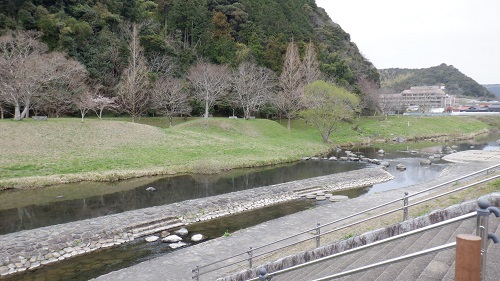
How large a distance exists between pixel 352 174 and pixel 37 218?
67.1ft

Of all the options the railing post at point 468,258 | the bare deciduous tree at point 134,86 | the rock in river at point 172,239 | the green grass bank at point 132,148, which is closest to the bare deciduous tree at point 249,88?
the green grass bank at point 132,148

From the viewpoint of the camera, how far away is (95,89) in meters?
42.6

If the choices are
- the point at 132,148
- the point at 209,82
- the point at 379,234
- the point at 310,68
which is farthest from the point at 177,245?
the point at 310,68

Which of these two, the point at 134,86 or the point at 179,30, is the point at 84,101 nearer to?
the point at 134,86

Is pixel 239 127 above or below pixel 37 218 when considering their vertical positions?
above

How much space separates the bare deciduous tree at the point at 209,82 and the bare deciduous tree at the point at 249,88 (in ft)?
6.45

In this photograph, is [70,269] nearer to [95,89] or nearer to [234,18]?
[95,89]

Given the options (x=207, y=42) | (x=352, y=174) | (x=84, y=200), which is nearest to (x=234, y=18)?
(x=207, y=42)

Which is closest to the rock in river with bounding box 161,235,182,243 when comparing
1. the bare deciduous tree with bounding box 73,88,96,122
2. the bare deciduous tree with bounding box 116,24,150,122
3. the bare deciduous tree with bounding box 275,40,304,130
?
the bare deciduous tree with bounding box 73,88,96,122

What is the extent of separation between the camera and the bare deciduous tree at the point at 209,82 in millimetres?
46219

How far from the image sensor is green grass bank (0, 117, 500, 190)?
77.3 ft

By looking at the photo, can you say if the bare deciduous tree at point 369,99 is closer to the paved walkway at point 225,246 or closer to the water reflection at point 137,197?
the water reflection at point 137,197

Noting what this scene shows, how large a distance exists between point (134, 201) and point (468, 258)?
18540 mm

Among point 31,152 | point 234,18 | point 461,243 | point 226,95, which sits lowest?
point 31,152
